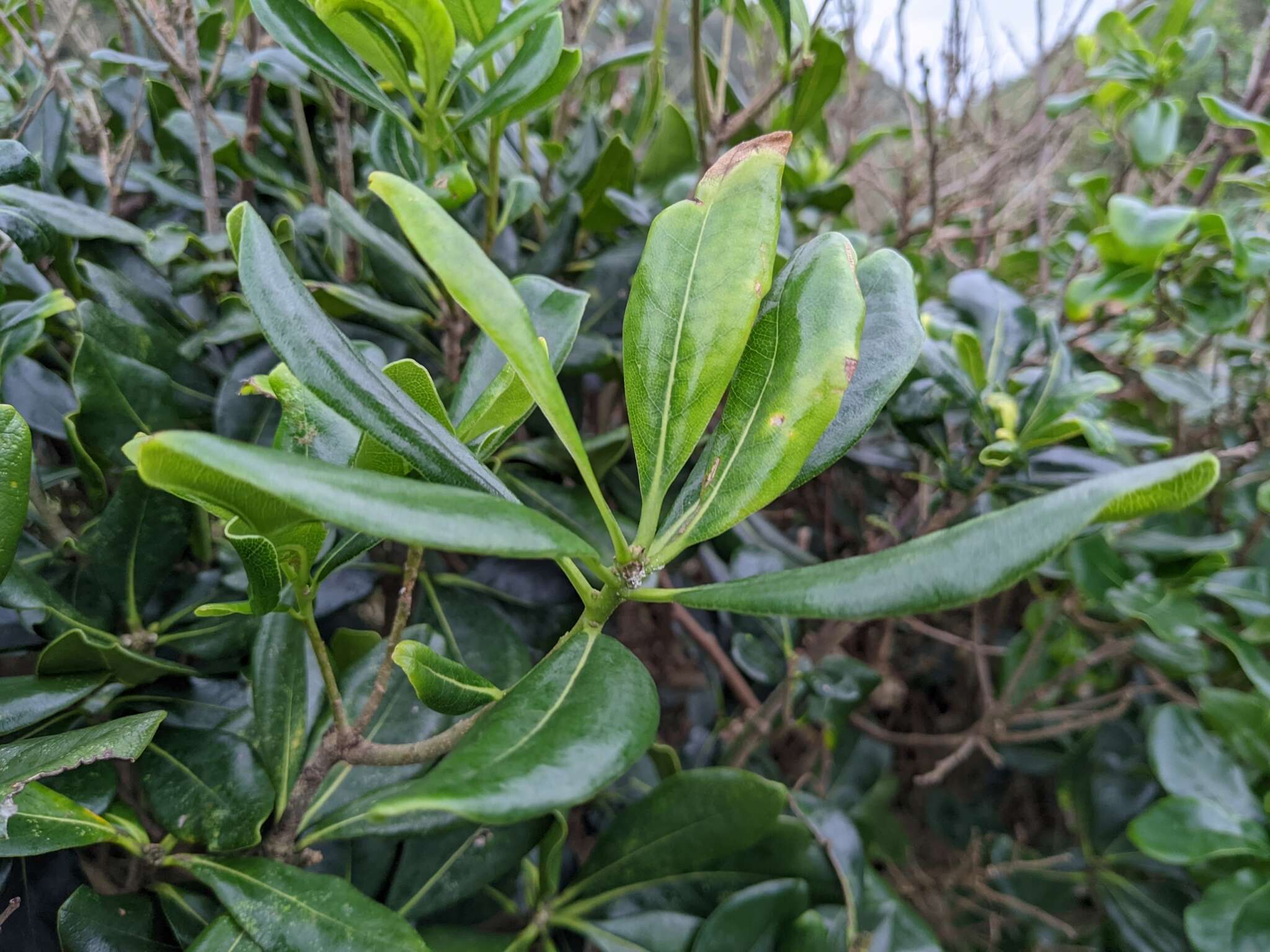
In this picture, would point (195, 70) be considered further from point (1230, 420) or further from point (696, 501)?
point (1230, 420)

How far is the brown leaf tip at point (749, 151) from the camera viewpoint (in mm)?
449

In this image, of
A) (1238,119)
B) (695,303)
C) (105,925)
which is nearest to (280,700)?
(105,925)

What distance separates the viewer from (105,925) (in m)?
0.52

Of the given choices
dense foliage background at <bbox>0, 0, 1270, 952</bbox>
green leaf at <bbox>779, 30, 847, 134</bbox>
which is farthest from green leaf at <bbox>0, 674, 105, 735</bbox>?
green leaf at <bbox>779, 30, 847, 134</bbox>

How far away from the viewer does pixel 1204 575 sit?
1007mm

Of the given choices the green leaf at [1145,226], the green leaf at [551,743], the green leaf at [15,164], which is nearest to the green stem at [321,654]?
the green leaf at [551,743]

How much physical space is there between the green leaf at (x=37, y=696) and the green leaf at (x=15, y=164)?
39 cm

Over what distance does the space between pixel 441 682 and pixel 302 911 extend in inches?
8.5

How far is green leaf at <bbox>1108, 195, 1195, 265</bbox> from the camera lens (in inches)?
35.0

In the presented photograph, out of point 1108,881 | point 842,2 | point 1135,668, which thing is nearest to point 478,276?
point 842,2

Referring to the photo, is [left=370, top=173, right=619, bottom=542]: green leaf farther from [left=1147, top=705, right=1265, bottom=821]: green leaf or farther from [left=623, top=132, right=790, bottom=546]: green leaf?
[left=1147, top=705, right=1265, bottom=821]: green leaf

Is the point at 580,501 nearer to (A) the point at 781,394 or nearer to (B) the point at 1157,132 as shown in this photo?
(A) the point at 781,394

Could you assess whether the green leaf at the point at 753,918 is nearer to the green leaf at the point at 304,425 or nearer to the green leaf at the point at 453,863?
the green leaf at the point at 453,863

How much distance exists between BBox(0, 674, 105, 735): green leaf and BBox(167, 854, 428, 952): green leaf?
150 mm
